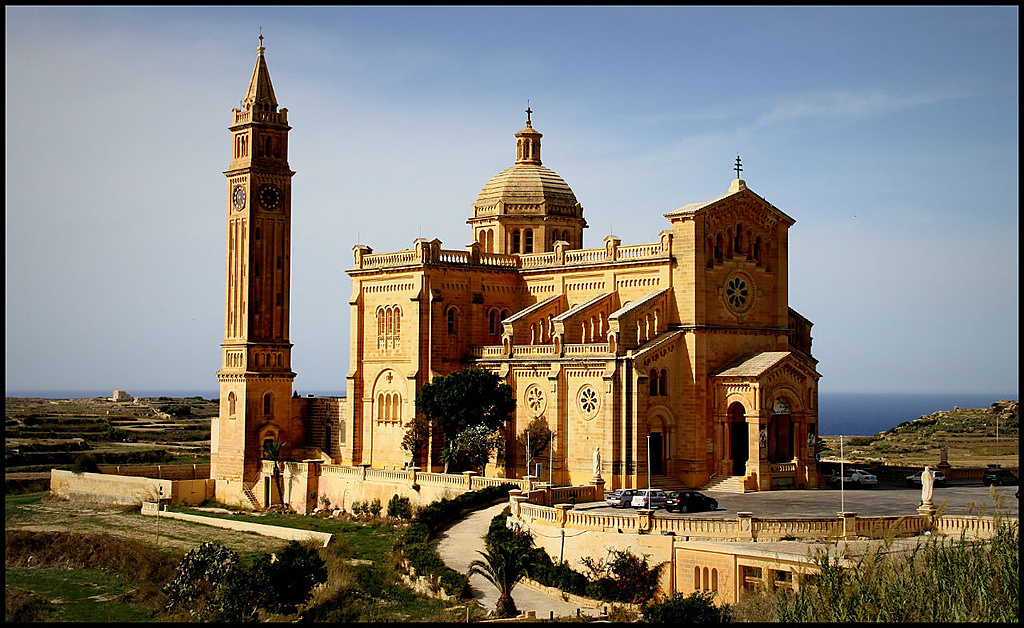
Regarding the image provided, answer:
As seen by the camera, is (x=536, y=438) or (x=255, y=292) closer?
(x=536, y=438)

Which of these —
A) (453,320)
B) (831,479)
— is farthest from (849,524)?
(453,320)

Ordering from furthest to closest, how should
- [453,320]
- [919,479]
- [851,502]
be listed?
[453,320] → [919,479] → [851,502]

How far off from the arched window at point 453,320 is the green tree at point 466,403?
4.95m

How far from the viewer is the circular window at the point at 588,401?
173 ft

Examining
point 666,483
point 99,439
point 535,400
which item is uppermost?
point 535,400

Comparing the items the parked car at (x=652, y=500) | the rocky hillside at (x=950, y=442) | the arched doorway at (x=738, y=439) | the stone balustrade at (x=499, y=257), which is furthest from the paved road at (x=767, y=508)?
the rocky hillside at (x=950, y=442)

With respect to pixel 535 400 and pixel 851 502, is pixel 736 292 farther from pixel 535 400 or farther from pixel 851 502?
pixel 851 502

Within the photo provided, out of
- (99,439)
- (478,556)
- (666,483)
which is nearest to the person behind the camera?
A: (478,556)

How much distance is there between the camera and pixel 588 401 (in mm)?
53188

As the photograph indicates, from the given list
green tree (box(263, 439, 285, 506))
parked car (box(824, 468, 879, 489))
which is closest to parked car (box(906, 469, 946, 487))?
parked car (box(824, 468, 879, 489))

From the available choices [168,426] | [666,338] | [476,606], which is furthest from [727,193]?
[168,426]

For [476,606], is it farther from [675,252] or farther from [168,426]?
[168,426]

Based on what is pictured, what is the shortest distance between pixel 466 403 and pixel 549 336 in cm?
634

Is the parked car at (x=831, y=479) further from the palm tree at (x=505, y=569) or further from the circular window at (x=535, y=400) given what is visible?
the palm tree at (x=505, y=569)
